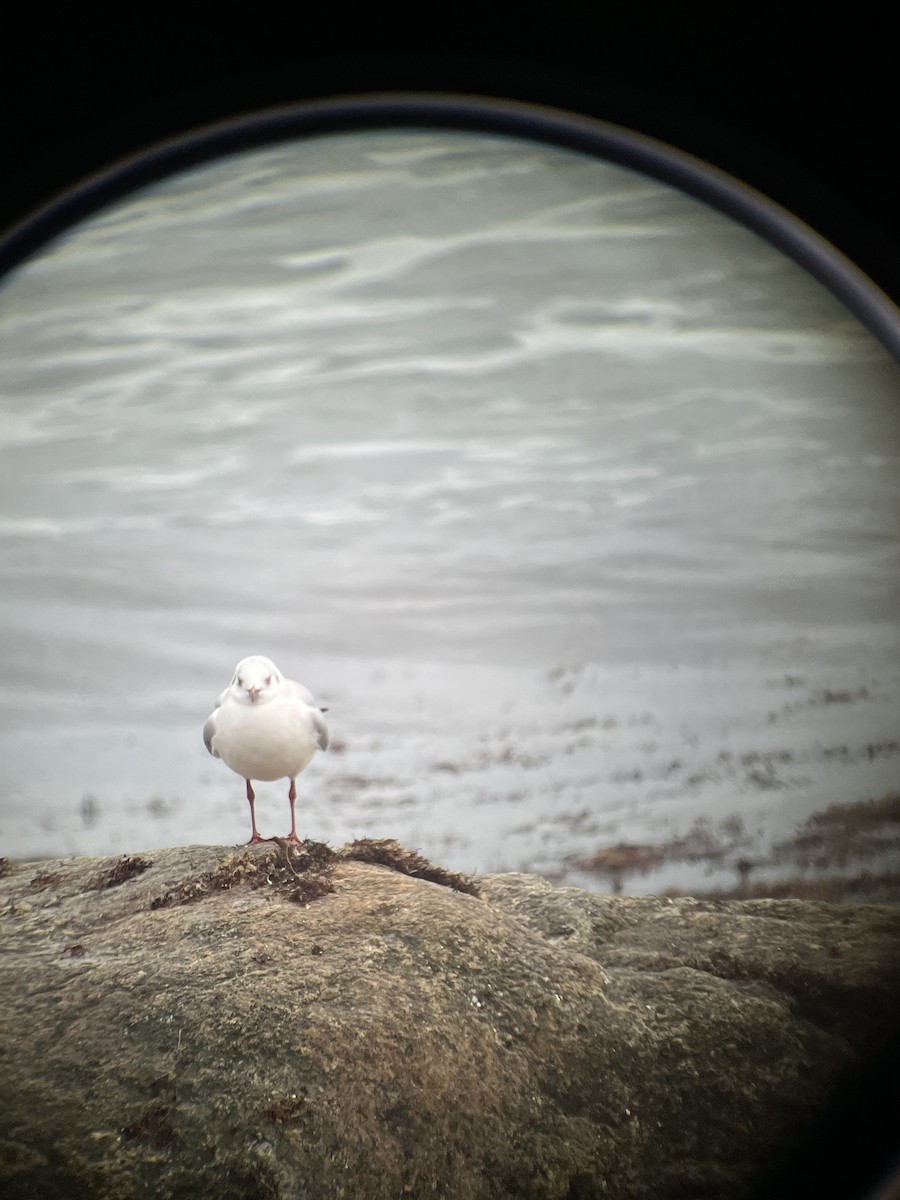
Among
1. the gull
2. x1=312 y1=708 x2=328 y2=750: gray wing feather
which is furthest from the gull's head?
x1=312 y1=708 x2=328 y2=750: gray wing feather

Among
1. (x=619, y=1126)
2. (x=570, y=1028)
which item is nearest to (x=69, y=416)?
(x=570, y=1028)

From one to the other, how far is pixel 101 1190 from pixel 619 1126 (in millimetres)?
837

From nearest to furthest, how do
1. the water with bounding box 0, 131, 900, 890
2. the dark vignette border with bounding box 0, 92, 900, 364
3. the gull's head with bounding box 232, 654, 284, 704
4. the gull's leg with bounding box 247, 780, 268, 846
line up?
1. the dark vignette border with bounding box 0, 92, 900, 364
2. the gull's head with bounding box 232, 654, 284, 704
3. the gull's leg with bounding box 247, 780, 268, 846
4. the water with bounding box 0, 131, 900, 890

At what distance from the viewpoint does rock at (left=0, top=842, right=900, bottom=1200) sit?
124 centimetres

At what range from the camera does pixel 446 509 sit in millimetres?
2016

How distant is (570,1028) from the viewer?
1.39 meters

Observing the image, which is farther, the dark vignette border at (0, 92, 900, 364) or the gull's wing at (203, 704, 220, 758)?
the gull's wing at (203, 704, 220, 758)

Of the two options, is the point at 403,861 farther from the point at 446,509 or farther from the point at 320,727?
the point at 446,509

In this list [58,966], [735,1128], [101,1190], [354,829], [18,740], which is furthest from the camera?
[18,740]

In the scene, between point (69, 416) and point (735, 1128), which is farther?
point (69, 416)

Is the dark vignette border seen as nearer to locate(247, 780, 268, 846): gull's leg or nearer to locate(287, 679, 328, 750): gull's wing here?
locate(287, 679, 328, 750): gull's wing

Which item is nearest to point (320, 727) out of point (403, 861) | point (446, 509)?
point (403, 861)

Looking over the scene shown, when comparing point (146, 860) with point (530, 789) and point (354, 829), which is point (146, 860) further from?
point (530, 789)

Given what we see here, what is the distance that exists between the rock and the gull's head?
13.0 inches
